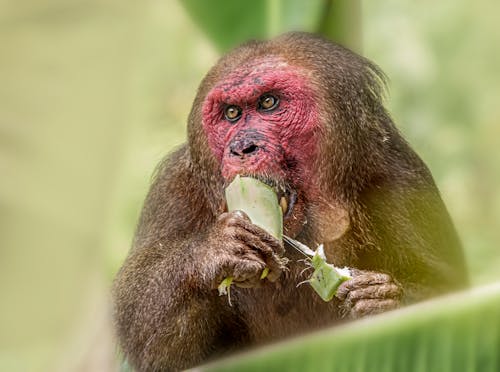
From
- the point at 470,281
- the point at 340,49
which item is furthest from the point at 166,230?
the point at 470,281

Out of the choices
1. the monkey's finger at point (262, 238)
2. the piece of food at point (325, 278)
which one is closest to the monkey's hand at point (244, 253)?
the monkey's finger at point (262, 238)

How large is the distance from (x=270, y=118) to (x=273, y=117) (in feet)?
0.05

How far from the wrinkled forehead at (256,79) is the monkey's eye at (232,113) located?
4 centimetres

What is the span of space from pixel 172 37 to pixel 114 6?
5158 mm

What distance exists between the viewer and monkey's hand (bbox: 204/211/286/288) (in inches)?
124

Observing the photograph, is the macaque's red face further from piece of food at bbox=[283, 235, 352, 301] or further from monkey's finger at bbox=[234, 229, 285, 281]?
piece of food at bbox=[283, 235, 352, 301]

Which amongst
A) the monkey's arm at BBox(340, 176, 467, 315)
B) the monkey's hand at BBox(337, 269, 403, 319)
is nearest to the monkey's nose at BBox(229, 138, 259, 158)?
the monkey's hand at BBox(337, 269, 403, 319)

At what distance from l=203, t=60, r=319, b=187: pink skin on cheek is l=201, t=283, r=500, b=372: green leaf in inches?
70.5

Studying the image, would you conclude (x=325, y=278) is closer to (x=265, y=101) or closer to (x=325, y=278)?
(x=325, y=278)

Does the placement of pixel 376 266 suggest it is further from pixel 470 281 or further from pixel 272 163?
pixel 272 163

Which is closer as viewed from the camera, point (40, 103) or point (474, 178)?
point (40, 103)

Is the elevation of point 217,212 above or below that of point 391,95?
below

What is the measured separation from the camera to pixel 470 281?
13.2ft

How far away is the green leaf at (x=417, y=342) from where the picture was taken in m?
1.31
